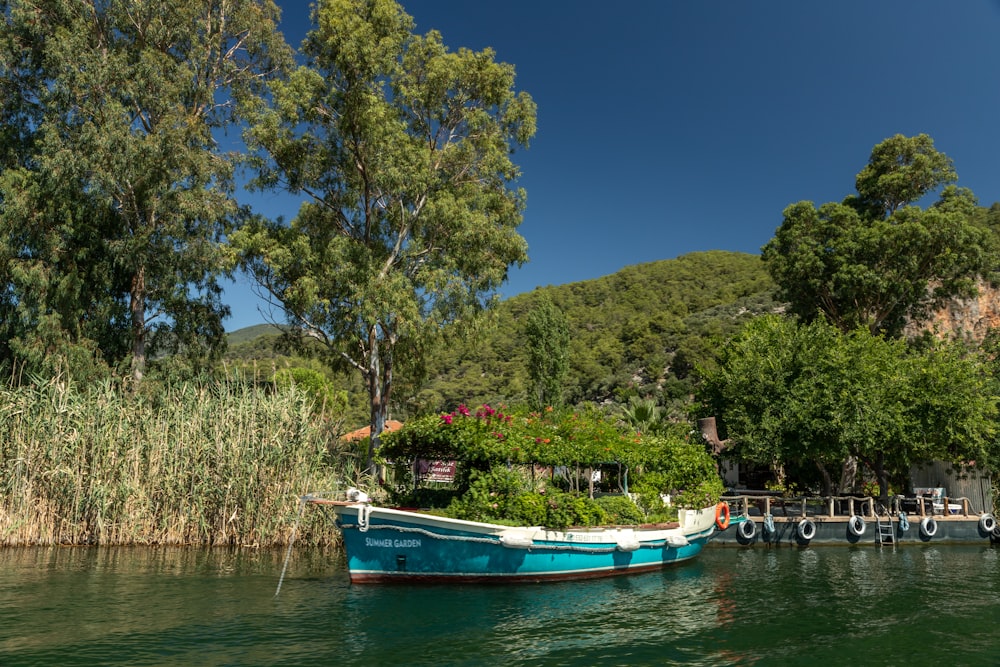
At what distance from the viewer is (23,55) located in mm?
27000

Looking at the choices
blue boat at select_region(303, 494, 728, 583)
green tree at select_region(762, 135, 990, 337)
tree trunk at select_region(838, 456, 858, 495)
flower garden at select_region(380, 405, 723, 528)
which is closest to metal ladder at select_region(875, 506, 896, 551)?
tree trunk at select_region(838, 456, 858, 495)

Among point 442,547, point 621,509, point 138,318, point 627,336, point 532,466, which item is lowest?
point 442,547

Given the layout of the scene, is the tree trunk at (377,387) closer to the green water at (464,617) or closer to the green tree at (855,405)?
the green water at (464,617)

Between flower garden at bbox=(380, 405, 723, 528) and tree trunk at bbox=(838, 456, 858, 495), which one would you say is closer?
flower garden at bbox=(380, 405, 723, 528)

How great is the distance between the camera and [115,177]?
25.0 meters

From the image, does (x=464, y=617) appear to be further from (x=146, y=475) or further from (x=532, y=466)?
(x=146, y=475)

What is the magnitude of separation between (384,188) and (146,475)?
13831mm

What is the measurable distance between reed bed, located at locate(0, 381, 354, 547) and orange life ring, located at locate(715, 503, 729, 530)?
12788 mm

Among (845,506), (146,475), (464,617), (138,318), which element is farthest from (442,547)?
(845,506)

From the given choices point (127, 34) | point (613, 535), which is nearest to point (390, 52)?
point (127, 34)

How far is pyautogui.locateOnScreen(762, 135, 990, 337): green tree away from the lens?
Answer: 3500 centimetres

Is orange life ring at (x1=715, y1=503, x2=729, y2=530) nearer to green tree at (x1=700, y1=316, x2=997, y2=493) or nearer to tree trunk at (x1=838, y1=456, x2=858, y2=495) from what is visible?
green tree at (x1=700, y1=316, x2=997, y2=493)

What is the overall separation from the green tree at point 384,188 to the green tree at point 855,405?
11.7m

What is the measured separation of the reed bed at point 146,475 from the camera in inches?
760
